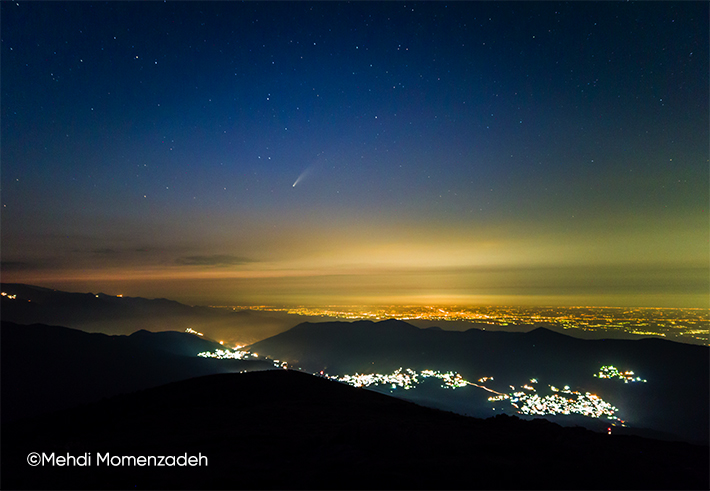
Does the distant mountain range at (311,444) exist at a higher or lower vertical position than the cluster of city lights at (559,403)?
higher

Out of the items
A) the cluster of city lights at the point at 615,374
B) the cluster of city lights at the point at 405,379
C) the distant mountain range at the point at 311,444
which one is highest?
the distant mountain range at the point at 311,444

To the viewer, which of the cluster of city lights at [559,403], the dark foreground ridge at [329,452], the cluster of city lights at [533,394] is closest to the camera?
the dark foreground ridge at [329,452]

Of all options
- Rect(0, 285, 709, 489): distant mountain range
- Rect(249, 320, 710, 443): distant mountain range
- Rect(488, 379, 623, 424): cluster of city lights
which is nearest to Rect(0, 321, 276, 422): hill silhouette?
Rect(0, 285, 709, 489): distant mountain range

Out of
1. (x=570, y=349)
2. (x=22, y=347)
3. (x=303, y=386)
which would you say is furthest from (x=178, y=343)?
(x=570, y=349)

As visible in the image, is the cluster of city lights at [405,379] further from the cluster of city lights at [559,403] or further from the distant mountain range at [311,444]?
the distant mountain range at [311,444]

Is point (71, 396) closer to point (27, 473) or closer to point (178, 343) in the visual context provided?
point (27, 473)

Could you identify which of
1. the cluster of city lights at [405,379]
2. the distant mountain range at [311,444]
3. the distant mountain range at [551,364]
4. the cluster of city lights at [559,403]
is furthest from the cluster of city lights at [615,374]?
the distant mountain range at [311,444]

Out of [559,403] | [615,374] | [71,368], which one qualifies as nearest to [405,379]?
[559,403]

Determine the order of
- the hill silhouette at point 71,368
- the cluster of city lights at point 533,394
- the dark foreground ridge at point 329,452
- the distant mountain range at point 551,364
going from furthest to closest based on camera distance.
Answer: the distant mountain range at point 551,364 → the cluster of city lights at point 533,394 → the hill silhouette at point 71,368 → the dark foreground ridge at point 329,452
